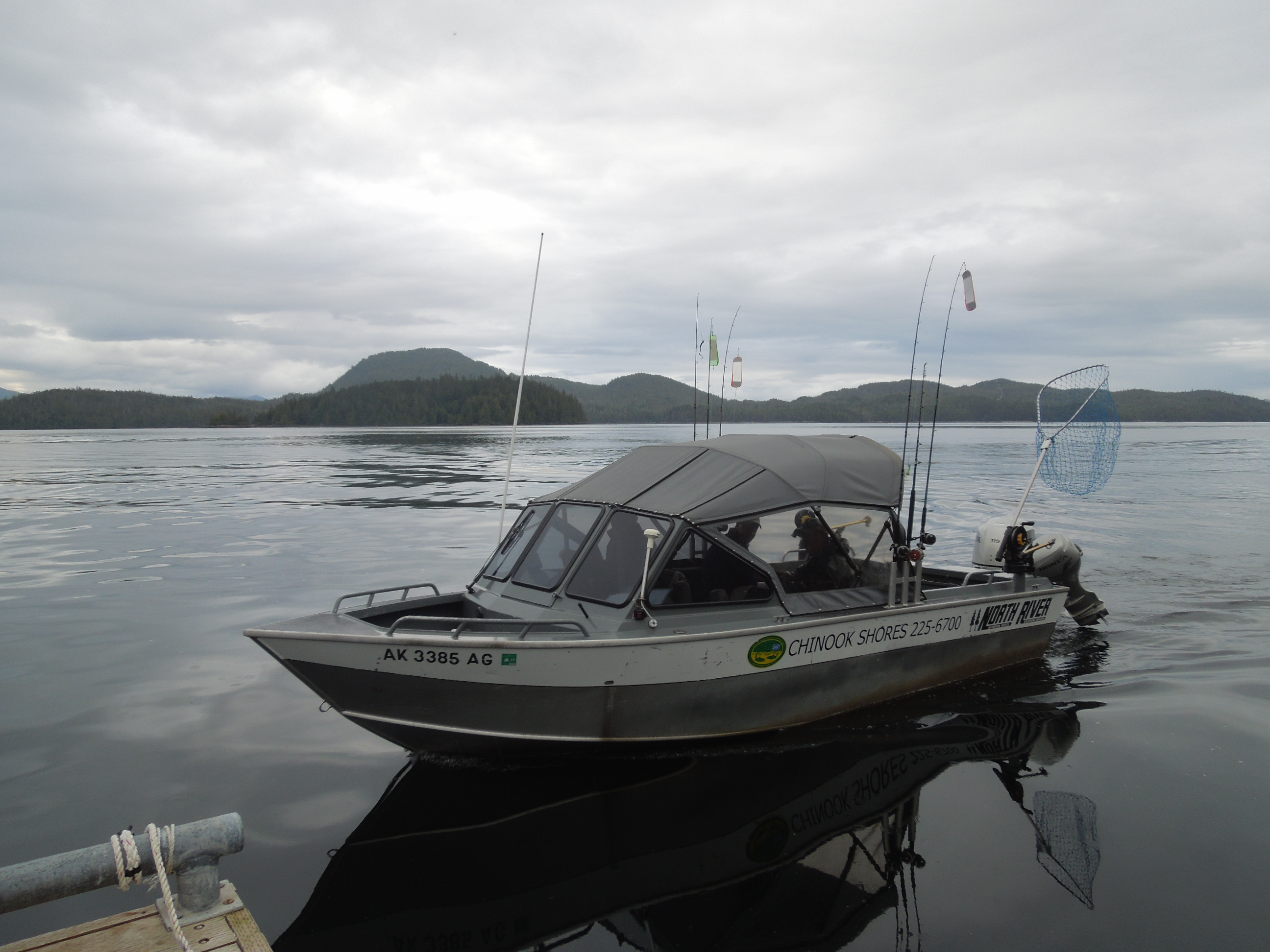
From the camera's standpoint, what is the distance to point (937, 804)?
19.7 feet

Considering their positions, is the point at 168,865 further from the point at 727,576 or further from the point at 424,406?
the point at 424,406

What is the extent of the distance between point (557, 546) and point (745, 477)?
6.09 ft

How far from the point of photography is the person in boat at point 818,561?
7.03 metres

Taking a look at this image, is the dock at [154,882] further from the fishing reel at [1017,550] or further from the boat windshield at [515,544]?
the fishing reel at [1017,550]

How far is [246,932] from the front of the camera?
3.34 m

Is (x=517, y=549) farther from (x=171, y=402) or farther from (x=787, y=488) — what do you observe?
(x=171, y=402)

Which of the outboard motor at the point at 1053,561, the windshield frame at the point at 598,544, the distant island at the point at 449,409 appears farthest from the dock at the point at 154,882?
the distant island at the point at 449,409

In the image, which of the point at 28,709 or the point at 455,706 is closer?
the point at 455,706

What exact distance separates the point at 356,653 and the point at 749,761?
3394 mm

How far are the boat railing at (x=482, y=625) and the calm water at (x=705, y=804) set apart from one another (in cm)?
123

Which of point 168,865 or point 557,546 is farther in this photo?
point 557,546

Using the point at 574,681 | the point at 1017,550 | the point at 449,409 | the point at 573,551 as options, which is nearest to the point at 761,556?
the point at 573,551

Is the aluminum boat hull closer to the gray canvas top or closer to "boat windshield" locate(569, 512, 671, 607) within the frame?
"boat windshield" locate(569, 512, 671, 607)

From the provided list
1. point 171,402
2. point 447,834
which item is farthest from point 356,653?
point 171,402
